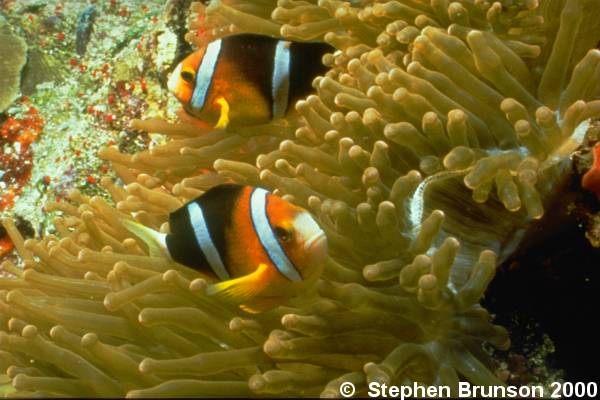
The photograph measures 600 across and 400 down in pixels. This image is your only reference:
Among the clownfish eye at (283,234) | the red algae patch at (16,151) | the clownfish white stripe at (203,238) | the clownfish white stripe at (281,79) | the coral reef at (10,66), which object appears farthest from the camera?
the coral reef at (10,66)

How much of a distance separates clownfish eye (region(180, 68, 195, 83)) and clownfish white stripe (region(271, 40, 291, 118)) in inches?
10.1

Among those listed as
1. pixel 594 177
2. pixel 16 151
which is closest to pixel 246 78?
pixel 594 177

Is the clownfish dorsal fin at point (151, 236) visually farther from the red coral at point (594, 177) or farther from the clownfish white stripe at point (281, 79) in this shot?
the red coral at point (594, 177)

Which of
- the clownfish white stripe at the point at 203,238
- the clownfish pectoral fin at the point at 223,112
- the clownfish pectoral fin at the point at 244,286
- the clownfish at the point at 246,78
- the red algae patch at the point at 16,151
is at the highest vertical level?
the clownfish at the point at 246,78

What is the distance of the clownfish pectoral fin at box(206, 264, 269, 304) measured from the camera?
1373 millimetres

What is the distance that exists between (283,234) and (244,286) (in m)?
0.14

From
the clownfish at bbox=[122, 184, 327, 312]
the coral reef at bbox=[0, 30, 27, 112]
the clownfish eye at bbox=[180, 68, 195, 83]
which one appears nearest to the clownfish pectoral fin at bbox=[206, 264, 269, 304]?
the clownfish at bbox=[122, 184, 327, 312]

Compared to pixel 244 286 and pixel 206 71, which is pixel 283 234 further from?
pixel 206 71

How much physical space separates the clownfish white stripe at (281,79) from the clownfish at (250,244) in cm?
62

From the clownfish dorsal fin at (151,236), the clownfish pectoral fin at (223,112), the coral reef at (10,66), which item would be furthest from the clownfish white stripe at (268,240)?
the coral reef at (10,66)

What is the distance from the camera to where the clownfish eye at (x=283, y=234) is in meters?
1.36

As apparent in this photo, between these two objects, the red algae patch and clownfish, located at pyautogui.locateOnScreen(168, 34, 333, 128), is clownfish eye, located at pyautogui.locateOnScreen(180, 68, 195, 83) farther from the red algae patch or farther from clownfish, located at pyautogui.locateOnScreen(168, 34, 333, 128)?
the red algae patch

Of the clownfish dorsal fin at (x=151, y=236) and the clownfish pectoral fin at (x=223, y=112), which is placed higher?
the clownfish pectoral fin at (x=223, y=112)

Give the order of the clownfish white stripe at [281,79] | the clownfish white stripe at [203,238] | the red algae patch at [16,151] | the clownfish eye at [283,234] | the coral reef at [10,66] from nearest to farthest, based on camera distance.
Answer: 1. the clownfish eye at [283,234]
2. the clownfish white stripe at [203,238]
3. the clownfish white stripe at [281,79]
4. the red algae patch at [16,151]
5. the coral reef at [10,66]
